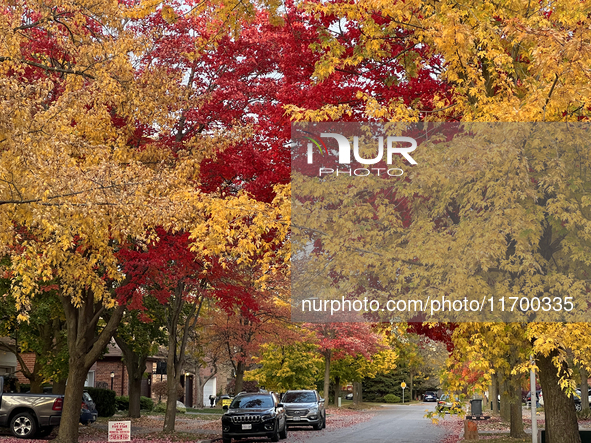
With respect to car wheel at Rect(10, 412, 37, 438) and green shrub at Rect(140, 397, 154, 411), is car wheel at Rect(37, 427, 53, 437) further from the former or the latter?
green shrub at Rect(140, 397, 154, 411)

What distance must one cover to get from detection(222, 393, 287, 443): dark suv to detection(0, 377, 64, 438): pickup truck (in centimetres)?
538

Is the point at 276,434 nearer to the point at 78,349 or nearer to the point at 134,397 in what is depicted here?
the point at 78,349

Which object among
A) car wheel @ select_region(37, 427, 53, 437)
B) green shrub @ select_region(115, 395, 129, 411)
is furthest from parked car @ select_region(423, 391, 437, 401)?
car wheel @ select_region(37, 427, 53, 437)

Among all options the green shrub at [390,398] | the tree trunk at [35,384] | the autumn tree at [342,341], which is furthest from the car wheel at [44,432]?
the green shrub at [390,398]

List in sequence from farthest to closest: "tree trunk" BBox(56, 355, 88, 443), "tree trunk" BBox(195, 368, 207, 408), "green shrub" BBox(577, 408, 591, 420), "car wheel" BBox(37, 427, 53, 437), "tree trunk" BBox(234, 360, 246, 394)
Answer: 1. "tree trunk" BBox(195, 368, 207, 408)
2. "green shrub" BBox(577, 408, 591, 420)
3. "tree trunk" BBox(234, 360, 246, 394)
4. "car wheel" BBox(37, 427, 53, 437)
5. "tree trunk" BBox(56, 355, 88, 443)

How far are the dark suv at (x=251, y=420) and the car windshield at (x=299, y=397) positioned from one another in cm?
859

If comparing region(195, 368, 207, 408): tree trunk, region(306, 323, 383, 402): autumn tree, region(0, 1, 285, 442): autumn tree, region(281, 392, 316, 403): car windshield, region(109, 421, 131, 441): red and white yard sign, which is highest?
region(0, 1, 285, 442): autumn tree

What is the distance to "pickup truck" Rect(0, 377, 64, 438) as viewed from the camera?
865 inches

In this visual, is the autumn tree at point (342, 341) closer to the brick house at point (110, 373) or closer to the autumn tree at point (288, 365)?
the autumn tree at point (288, 365)

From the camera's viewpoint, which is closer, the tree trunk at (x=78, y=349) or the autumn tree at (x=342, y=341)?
the tree trunk at (x=78, y=349)

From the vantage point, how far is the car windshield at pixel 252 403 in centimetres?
2322

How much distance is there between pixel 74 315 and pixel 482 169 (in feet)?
44.2

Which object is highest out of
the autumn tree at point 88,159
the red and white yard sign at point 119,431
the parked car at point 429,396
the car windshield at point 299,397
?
the autumn tree at point 88,159

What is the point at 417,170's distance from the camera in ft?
35.8
